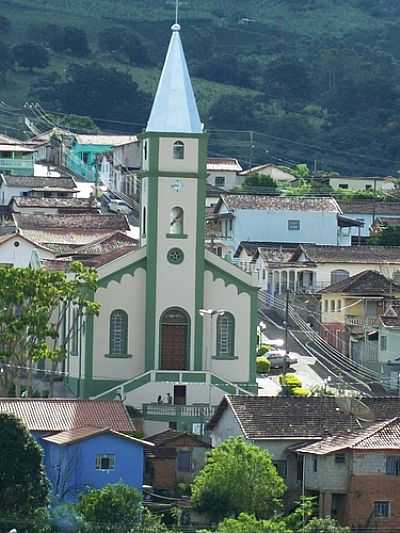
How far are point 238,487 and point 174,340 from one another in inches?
533

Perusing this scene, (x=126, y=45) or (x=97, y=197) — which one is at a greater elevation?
(x=126, y=45)

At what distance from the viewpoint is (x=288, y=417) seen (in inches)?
2625

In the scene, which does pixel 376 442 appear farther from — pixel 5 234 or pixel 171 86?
pixel 5 234

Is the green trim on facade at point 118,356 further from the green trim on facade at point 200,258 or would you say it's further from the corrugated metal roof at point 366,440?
the corrugated metal roof at point 366,440

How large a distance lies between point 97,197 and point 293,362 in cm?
3536

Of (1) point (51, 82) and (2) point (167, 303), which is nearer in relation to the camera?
(2) point (167, 303)

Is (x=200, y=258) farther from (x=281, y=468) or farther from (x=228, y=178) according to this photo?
(x=228, y=178)

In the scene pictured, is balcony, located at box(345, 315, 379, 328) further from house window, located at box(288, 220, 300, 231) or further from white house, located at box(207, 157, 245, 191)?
white house, located at box(207, 157, 245, 191)

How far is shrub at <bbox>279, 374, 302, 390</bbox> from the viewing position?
3105 inches

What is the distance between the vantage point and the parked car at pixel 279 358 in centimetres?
8319

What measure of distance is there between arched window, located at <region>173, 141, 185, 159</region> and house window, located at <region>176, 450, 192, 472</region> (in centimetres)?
1113

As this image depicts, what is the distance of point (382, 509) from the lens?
63.2 meters

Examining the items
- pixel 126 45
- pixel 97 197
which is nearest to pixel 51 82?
pixel 126 45

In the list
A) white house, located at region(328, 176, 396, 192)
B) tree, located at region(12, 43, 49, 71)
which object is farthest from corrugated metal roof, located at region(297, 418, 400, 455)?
tree, located at region(12, 43, 49, 71)
